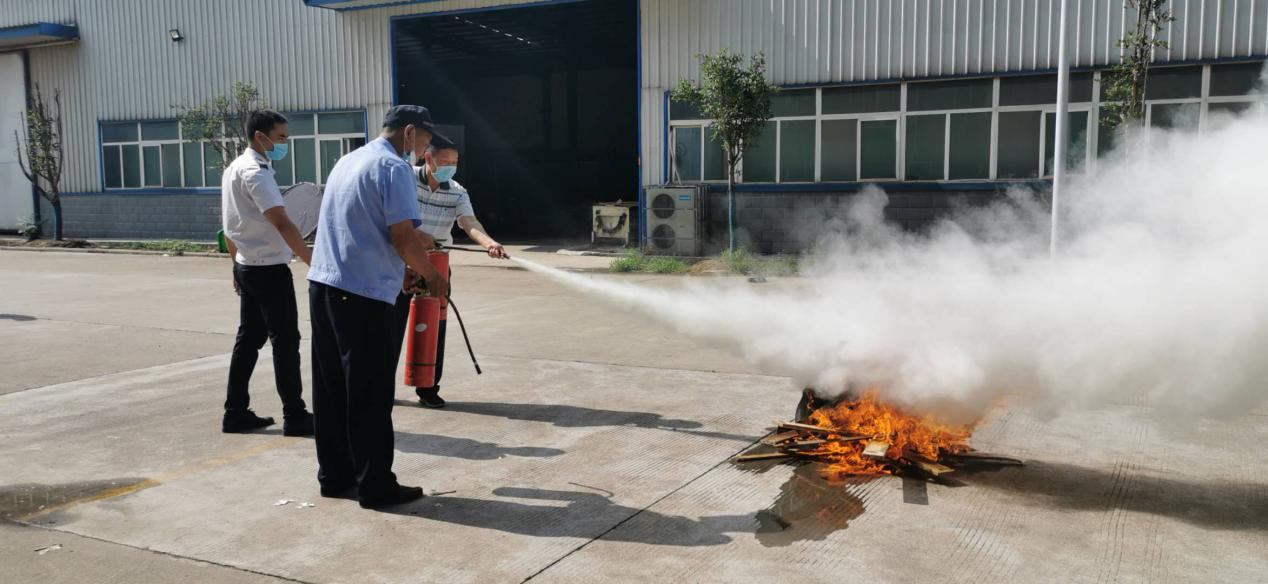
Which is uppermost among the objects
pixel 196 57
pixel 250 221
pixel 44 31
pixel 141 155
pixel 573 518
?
pixel 44 31

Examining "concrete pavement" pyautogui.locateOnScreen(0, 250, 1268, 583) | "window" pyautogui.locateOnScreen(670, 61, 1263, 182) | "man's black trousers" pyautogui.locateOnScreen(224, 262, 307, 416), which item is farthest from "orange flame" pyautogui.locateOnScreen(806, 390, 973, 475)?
"window" pyautogui.locateOnScreen(670, 61, 1263, 182)

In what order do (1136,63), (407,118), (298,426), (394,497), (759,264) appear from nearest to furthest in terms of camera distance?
(394,497), (407,118), (298,426), (1136,63), (759,264)

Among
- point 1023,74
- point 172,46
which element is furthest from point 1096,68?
point 172,46

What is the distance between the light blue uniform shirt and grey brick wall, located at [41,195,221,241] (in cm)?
2323

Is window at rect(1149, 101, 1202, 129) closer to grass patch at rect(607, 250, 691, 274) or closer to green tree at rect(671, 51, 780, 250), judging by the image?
green tree at rect(671, 51, 780, 250)

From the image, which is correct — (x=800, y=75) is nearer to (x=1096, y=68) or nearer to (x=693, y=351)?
(x=1096, y=68)

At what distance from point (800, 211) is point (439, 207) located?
550 inches

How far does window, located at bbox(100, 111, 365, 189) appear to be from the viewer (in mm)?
25172

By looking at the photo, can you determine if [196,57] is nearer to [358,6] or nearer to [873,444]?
[358,6]

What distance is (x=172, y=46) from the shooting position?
2652cm

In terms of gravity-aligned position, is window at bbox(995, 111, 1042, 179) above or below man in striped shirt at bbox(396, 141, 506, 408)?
above

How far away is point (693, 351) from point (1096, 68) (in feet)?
40.5

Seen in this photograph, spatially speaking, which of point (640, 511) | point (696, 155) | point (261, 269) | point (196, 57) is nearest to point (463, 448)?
point (640, 511)

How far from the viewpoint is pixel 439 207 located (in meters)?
6.77
